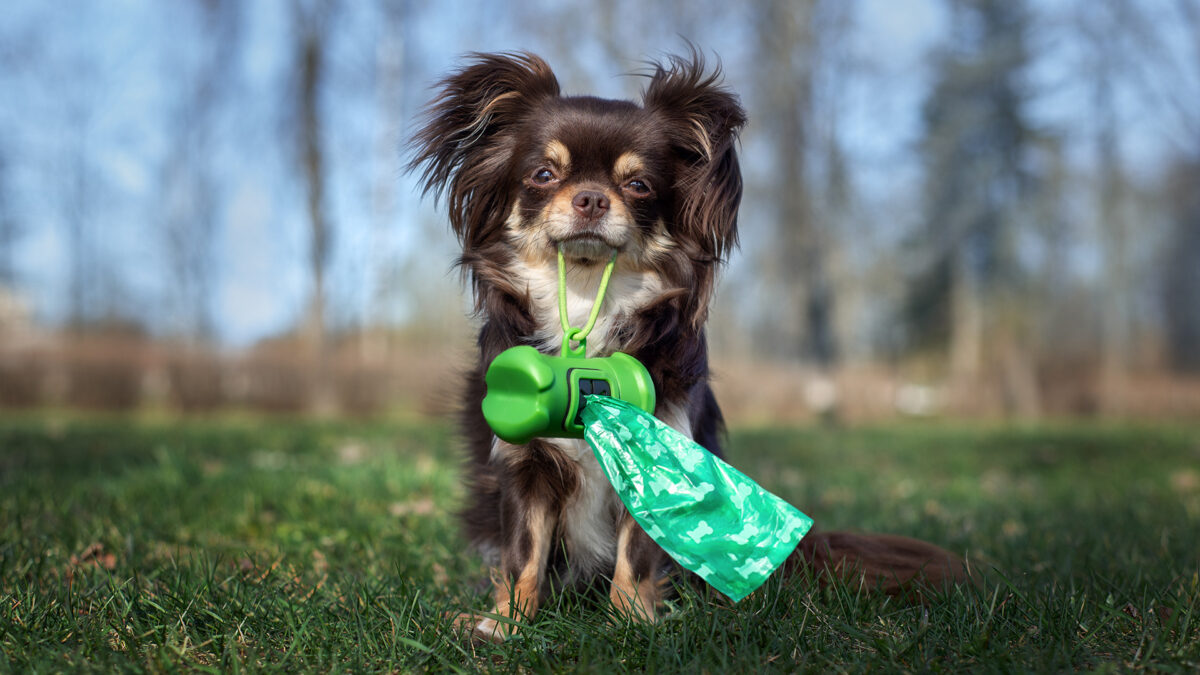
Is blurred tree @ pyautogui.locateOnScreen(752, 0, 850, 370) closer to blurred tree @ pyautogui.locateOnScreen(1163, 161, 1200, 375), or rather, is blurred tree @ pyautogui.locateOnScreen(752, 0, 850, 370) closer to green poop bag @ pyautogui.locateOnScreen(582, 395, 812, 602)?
green poop bag @ pyautogui.locateOnScreen(582, 395, 812, 602)

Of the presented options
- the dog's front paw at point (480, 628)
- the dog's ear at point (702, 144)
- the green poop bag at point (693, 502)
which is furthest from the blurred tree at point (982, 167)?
the dog's front paw at point (480, 628)

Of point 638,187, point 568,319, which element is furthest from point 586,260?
point 638,187

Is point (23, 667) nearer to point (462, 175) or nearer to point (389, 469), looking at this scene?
point (462, 175)

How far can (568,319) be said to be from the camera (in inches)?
105

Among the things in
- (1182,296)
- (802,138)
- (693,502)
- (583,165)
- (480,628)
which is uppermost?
(802,138)

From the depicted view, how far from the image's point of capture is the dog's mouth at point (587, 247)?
8.43ft

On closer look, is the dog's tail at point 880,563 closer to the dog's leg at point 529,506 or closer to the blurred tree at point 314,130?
the dog's leg at point 529,506

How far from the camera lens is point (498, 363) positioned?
7.13 ft

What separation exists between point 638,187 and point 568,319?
19.4 inches

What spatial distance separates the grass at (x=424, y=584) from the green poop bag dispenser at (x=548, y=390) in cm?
53

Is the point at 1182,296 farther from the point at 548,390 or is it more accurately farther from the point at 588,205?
the point at 548,390

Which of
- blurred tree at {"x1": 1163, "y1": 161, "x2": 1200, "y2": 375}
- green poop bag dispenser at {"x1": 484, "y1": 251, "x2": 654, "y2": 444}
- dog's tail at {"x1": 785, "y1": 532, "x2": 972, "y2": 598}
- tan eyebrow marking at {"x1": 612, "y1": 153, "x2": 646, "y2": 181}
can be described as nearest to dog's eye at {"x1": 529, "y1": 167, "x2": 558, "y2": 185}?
tan eyebrow marking at {"x1": 612, "y1": 153, "x2": 646, "y2": 181}

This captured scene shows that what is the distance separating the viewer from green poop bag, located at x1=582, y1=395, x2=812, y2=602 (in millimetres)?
2051

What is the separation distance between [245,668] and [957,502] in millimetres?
4757
